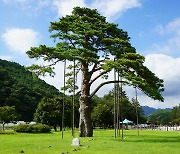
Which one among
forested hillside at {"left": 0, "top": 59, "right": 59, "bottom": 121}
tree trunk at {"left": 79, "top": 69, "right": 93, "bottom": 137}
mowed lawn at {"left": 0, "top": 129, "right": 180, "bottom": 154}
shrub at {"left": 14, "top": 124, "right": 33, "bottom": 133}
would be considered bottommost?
mowed lawn at {"left": 0, "top": 129, "right": 180, "bottom": 154}

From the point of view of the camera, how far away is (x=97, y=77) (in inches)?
1374

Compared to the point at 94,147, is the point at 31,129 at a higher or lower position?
higher

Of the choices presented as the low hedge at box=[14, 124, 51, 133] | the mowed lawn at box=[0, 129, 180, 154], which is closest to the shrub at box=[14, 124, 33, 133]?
the low hedge at box=[14, 124, 51, 133]

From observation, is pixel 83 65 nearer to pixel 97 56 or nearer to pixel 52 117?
pixel 97 56

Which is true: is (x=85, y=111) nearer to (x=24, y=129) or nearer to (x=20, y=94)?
(x=24, y=129)

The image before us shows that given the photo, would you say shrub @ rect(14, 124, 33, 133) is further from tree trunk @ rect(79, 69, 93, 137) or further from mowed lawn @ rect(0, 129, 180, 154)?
mowed lawn @ rect(0, 129, 180, 154)

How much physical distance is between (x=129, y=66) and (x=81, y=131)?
788 cm

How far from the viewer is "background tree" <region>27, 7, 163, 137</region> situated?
3088 cm

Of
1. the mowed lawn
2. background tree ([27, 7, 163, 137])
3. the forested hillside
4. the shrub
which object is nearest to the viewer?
the mowed lawn

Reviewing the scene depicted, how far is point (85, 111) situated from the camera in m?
34.0

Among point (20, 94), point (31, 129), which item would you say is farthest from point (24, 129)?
point (20, 94)

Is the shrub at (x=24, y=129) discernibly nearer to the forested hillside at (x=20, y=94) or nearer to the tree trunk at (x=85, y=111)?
the tree trunk at (x=85, y=111)

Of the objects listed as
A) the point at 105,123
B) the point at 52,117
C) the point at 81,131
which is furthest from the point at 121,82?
the point at 105,123

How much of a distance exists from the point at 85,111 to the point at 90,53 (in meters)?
5.88
